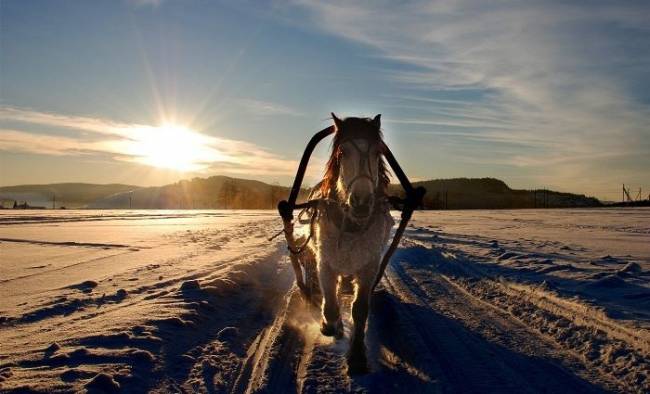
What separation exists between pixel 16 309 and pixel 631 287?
9.78m

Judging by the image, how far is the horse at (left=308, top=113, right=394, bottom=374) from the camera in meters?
5.04

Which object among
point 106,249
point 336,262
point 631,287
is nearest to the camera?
point 336,262

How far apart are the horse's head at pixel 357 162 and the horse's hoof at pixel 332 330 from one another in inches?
64.8

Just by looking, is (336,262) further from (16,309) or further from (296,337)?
(16,309)

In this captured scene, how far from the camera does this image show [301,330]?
6656 mm

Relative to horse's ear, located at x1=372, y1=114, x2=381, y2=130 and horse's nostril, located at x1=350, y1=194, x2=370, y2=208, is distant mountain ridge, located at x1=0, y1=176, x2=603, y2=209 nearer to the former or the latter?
horse's ear, located at x1=372, y1=114, x2=381, y2=130

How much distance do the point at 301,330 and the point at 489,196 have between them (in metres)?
154

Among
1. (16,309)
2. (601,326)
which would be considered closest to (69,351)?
(16,309)

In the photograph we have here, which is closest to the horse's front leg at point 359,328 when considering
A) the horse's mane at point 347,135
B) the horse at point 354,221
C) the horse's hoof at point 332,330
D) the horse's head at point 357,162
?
the horse at point 354,221

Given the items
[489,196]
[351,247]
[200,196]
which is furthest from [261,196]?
[351,247]

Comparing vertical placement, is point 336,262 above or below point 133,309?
above

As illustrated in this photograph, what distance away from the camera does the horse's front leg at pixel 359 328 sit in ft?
16.5

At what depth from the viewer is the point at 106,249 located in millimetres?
15125

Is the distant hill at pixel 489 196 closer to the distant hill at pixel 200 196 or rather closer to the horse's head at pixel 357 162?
the distant hill at pixel 200 196
